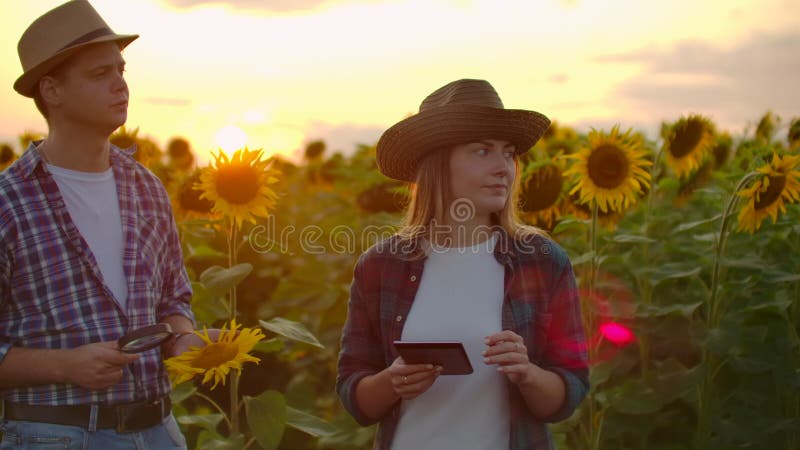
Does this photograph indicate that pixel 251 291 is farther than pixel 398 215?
Yes

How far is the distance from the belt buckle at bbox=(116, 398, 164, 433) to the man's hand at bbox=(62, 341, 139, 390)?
20 centimetres

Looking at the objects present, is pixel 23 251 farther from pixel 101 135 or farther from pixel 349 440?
pixel 349 440

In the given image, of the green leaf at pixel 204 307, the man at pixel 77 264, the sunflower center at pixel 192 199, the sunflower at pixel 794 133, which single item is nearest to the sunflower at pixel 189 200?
the sunflower center at pixel 192 199

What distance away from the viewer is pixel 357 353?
294 centimetres

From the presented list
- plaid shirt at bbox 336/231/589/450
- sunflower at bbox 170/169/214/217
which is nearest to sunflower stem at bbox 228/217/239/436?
sunflower at bbox 170/169/214/217

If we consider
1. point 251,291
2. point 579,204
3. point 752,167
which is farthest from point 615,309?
point 251,291

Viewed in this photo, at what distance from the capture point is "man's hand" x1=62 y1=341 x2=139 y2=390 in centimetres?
266

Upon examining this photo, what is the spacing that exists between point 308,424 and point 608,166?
2.00m

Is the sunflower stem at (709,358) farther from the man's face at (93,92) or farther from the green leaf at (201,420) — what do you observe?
the man's face at (93,92)

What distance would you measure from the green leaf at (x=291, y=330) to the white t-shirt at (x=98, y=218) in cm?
80

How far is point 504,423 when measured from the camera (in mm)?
2803

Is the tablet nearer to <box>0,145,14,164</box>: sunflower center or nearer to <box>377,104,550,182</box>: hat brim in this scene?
<box>377,104,550,182</box>: hat brim

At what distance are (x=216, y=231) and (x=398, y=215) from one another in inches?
54.0

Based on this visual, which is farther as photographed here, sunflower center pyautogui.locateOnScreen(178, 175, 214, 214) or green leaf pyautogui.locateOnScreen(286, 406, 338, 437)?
sunflower center pyautogui.locateOnScreen(178, 175, 214, 214)
